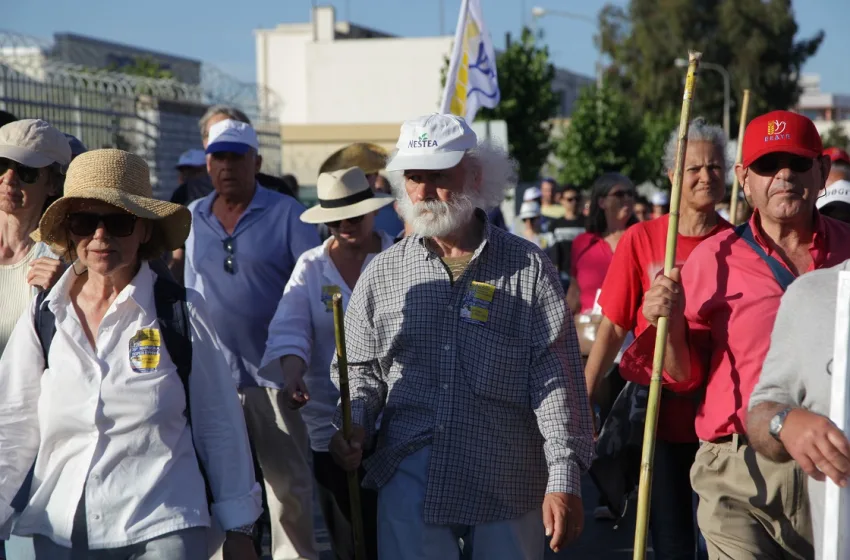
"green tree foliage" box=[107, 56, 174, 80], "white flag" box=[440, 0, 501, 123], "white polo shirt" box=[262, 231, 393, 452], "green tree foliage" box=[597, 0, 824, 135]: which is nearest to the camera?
"white polo shirt" box=[262, 231, 393, 452]

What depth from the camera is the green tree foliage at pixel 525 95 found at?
3662cm

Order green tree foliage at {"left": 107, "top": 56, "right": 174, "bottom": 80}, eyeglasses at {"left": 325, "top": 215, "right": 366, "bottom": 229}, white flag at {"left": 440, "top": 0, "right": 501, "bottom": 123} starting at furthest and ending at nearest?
green tree foliage at {"left": 107, "top": 56, "right": 174, "bottom": 80} → white flag at {"left": 440, "top": 0, "right": 501, "bottom": 123} → eyeglasses at {"left": 325, "top": 215, "right": 366, "bottom": 229}

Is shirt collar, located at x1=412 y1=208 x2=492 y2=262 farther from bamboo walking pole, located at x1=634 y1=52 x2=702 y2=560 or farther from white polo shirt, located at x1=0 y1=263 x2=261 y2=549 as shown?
white polo shirt, located at x1=0 y1=263 x2=261 y2=549

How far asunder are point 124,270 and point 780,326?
6.46 feet

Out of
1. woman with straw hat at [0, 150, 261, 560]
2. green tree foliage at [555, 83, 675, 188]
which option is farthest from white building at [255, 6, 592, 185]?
woman with straw hat at [0, 150, 261, 560]

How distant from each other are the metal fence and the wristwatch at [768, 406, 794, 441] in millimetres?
10402

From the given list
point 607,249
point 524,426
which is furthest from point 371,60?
point 524,426

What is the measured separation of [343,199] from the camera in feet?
20.2

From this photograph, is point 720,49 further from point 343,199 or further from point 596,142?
point 343,199

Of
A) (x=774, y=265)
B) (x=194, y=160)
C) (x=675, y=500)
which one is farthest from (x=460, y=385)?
(x=194, y=160)

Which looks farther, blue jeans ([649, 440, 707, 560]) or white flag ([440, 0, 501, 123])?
white flag ([440, 0, 501, 123])

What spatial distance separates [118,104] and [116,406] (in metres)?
14.1

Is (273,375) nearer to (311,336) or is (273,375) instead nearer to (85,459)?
(311,336)

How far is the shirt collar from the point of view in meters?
4.38
